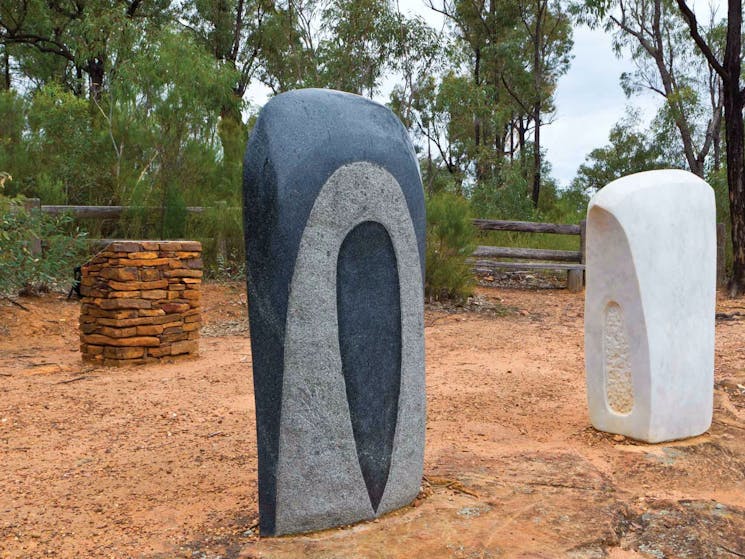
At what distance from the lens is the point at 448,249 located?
10625 mm

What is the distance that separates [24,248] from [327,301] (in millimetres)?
6351

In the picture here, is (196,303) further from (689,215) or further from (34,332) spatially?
(689,215)

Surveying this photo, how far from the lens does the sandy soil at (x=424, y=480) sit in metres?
3.01

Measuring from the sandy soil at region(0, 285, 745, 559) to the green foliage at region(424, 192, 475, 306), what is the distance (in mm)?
3447

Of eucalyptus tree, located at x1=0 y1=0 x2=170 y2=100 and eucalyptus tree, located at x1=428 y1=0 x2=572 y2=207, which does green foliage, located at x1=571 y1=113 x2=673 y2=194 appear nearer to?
eucalyptus tree, located at x1=428 y1=0 x2=572 y2=207

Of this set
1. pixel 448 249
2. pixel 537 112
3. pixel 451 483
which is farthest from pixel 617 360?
pixel 537 112

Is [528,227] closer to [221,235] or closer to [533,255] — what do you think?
[533,255]

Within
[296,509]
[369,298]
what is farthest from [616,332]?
[296,509]

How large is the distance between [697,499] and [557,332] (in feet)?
17.1

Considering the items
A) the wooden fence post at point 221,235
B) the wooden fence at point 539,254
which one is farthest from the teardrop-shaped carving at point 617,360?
the wooden fence post at point 221,235

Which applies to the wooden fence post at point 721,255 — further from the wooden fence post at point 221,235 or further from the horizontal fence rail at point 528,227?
the wooden fence post at point 221,235

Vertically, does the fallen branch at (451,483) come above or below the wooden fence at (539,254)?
below

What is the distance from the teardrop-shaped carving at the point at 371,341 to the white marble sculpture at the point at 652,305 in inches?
68.2

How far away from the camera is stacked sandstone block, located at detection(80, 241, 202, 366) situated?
6.55 meters
